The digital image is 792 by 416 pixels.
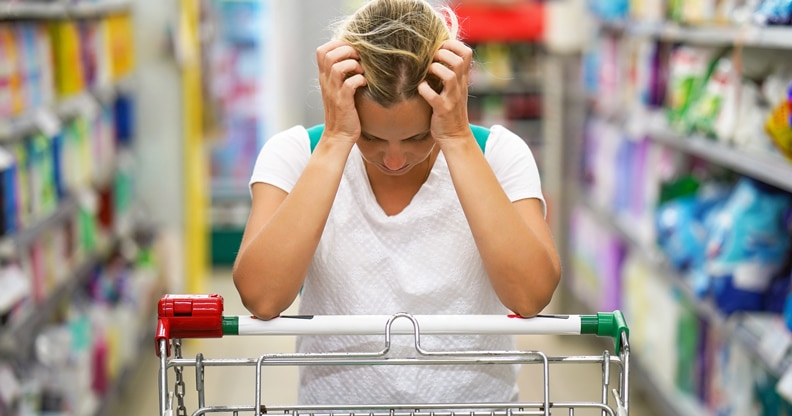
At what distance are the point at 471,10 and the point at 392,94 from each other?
5994 mm

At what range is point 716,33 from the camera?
330 cm

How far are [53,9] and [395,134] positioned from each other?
2.60 m

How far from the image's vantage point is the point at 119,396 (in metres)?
4.85

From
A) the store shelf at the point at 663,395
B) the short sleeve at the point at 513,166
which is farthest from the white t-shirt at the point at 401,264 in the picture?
the store shelf at the point at 663,395

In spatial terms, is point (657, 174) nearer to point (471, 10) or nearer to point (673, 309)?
point (673, 309)

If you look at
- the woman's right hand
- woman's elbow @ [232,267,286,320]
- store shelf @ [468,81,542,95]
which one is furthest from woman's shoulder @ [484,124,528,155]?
store shelf @ [468,81,542,95]

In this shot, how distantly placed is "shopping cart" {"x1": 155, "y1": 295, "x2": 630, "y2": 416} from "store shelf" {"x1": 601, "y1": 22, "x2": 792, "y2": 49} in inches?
55.0

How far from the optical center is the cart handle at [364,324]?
1.54 meters

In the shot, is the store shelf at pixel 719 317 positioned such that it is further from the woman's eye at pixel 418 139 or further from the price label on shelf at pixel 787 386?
the woman's eye at pixel 418 139

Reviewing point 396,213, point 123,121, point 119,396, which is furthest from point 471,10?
point 396,213

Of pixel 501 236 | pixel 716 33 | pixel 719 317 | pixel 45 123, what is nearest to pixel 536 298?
pixel 501 236

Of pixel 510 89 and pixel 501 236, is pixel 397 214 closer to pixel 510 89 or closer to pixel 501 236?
pixel 501 236

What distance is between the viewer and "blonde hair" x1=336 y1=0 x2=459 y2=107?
1.63m

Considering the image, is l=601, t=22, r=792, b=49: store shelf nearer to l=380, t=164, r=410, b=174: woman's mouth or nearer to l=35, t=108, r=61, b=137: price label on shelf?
l=380, t=164, r=410, b=174: woman's mouth
